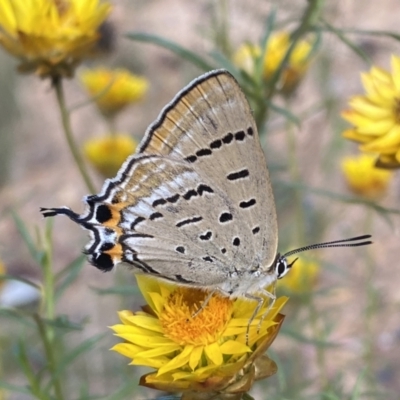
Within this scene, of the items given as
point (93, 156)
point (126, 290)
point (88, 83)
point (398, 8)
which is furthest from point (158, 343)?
point (398, 8)

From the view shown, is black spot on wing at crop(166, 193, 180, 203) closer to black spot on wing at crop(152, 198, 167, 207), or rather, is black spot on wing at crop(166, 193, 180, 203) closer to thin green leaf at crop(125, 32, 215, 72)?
black spot on wing at crop(152, 198, 167, 207)

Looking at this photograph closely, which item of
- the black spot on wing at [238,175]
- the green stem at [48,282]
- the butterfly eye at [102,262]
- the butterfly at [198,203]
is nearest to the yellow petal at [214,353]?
the butterfly at [198,203]

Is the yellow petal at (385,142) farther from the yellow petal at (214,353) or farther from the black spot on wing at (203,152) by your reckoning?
the yellow petal at (214,353)

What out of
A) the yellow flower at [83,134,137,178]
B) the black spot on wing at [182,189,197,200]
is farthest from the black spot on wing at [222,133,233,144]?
the yellow flower at [83,134,137,178]

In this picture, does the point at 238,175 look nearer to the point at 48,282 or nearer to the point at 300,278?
the point at 48,282

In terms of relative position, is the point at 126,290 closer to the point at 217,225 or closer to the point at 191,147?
the point at 217,225

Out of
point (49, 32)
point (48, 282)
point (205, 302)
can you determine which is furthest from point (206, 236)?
point (49, 32)
